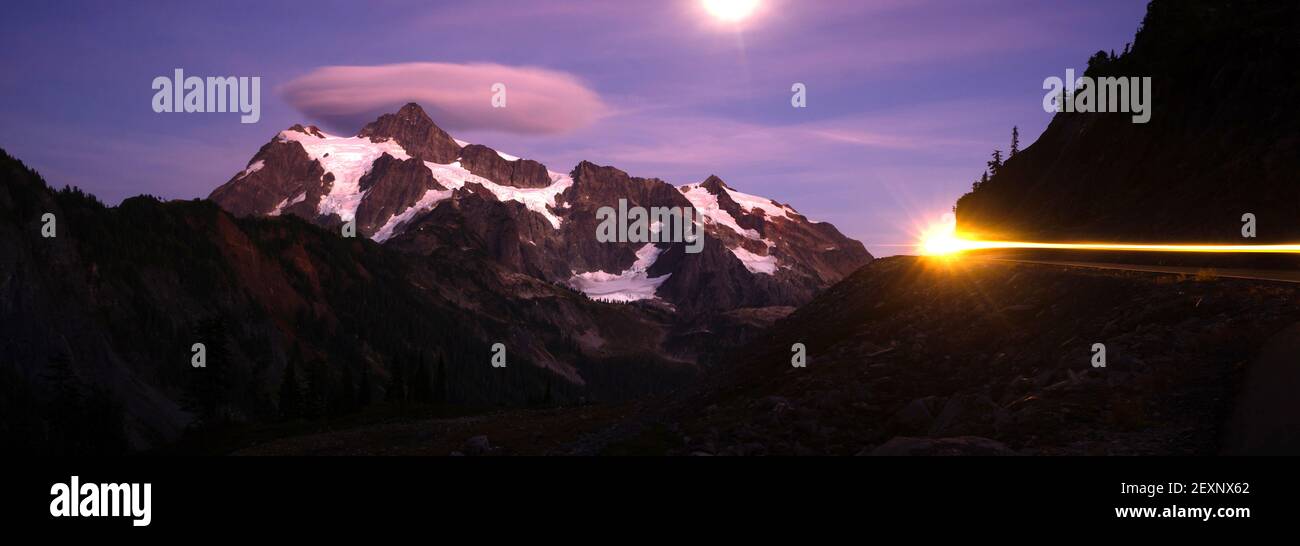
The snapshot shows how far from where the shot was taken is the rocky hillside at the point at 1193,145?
150 feet

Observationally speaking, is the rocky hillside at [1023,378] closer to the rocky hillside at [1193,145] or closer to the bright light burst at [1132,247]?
the bright light burst at [1132,247]

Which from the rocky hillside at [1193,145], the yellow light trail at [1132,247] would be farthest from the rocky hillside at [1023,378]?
the rocky hillside at [1193,145]

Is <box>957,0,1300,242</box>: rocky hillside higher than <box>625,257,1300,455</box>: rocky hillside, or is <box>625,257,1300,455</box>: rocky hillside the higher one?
<box>957,0,1300,242</box>: rocky hillside

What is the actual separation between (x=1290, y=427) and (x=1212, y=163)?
4784cm

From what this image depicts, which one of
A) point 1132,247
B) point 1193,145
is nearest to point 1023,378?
point 1132,247

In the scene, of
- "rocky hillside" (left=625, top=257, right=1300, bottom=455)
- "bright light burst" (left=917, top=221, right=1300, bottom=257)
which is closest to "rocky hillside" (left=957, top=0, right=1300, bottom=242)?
"bright light burst" (left=917, top=221, right=1300, bottom=257)

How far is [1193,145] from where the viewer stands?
5538 centimetres

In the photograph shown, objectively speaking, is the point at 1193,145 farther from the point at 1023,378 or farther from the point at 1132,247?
the point at 1023,378

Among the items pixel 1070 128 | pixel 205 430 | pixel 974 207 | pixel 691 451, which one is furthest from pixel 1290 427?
pixel 974 207

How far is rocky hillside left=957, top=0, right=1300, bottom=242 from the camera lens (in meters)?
45.6

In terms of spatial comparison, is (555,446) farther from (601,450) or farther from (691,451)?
(691,451)

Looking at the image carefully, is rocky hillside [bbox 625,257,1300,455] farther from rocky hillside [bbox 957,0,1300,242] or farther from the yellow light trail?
rocky hillside [bbox 957,0,1300,242]

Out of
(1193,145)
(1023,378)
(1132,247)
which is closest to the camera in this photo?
(1023,378)

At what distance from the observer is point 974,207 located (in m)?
Answer: 99.9
